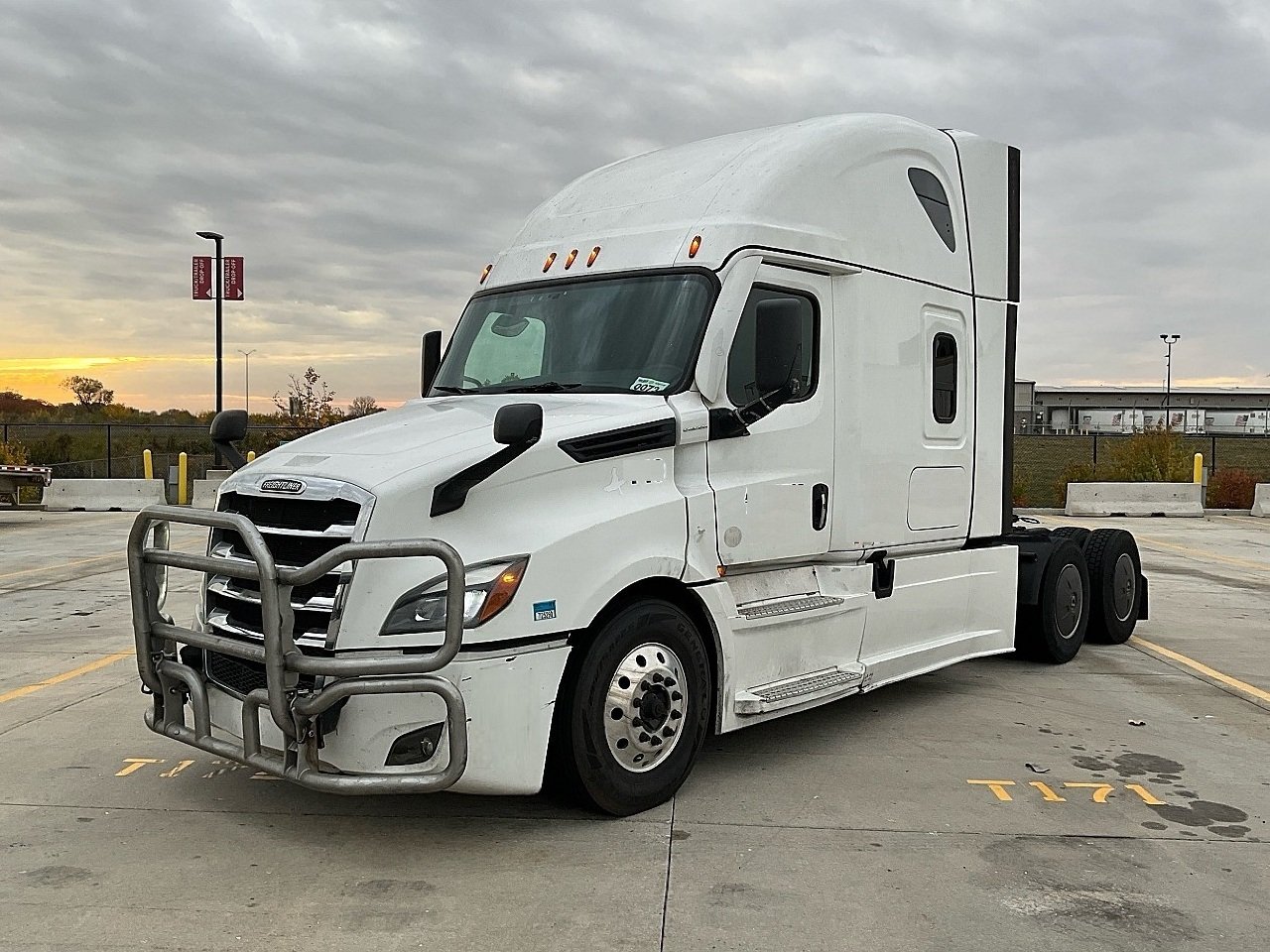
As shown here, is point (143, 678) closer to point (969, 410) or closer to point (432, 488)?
point (432, 488)

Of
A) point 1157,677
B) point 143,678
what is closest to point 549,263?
point 143,678

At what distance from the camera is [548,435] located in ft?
16.0

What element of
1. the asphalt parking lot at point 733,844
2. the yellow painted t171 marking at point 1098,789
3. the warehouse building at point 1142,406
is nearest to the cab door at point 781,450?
the asphalt parking lot at point 733,844

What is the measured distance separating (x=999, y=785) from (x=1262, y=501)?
74.1ft

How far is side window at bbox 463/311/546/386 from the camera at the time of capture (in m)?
6.02

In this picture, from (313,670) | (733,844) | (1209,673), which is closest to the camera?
(313,670)

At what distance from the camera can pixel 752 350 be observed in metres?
5.67

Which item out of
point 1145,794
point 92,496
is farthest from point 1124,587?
point 92,496

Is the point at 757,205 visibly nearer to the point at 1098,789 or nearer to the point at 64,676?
the point at 1098,789

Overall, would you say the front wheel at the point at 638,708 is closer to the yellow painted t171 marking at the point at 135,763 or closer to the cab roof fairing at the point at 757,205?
the cab roof fairing at the point at 757,205

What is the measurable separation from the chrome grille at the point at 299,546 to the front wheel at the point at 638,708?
1.07 meters

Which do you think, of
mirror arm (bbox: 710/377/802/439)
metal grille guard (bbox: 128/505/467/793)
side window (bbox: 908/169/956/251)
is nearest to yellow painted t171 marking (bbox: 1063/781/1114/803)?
mirror arm (bbox: 710/377/802/439)

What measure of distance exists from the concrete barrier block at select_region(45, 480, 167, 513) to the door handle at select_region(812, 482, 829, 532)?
20947 mm

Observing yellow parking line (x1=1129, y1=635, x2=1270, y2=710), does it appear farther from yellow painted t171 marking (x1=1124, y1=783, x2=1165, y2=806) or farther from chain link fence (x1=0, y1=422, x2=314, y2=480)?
chain link fence (x1=0, y1=422, x2=314, y2=480)
